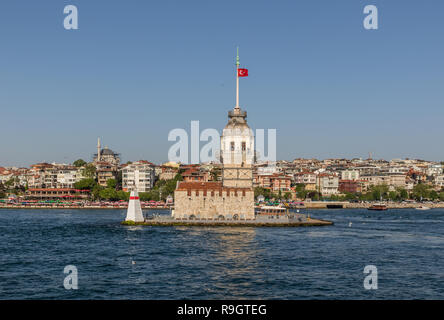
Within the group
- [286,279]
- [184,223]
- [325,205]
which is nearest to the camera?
[286,279]

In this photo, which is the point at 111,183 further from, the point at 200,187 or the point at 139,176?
the point at 200,187

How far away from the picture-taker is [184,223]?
216 feet

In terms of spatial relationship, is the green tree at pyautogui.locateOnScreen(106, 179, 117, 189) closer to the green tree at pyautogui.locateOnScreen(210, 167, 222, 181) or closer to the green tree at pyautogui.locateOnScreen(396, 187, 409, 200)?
the green tree at pyautogui.locateOnScreen(210, 167, 222, 181)

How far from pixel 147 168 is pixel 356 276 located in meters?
130

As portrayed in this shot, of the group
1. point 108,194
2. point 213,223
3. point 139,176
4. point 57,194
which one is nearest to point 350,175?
point 139,176

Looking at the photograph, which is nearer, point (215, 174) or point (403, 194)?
point (215, 174)

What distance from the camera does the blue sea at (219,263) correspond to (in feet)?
95.4

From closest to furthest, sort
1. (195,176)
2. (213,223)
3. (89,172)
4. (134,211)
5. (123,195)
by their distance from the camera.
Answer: (213,223) < (134,211) < (123,195) < (195,176) < (89,172)

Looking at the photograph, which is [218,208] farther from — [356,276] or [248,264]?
[356,276]

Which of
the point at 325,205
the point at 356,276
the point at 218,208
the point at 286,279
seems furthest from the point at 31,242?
the point at 325,205

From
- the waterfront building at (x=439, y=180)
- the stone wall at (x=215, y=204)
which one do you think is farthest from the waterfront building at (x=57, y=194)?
the waterfront building at (x=439, y=180)

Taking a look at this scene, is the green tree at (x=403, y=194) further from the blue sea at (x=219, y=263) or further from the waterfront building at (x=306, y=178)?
the blue sea at (x=219, y=263)

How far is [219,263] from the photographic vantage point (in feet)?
124

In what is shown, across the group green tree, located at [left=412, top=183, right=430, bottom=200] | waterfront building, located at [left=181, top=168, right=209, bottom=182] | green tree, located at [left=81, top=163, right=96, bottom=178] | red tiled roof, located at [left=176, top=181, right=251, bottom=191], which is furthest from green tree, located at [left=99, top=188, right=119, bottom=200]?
green tree, located at [left=412, top=183, right=430, bottom=200]
